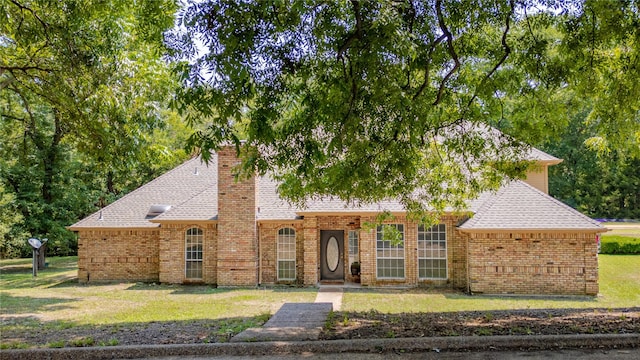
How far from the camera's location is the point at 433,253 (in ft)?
61.1

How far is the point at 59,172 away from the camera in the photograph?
27.9m

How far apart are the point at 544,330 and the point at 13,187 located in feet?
102

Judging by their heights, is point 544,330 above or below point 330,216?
below

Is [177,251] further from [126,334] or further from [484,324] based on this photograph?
[484,324]

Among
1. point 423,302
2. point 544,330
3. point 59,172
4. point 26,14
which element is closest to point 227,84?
point 544,330

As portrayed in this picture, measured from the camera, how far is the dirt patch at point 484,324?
25.5 feet

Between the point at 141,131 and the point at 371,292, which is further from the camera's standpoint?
the point at 371,292

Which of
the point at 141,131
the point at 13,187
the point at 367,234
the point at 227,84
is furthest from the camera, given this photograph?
the point at 13,187

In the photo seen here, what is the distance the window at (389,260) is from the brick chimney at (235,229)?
470 cm

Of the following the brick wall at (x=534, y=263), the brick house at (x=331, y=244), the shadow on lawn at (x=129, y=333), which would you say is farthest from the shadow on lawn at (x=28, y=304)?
the brick wall at (x=534, y=263)

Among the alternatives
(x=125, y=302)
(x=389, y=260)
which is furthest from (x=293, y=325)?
(x=389, y=260)

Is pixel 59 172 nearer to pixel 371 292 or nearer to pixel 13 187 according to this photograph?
pixel 13 187

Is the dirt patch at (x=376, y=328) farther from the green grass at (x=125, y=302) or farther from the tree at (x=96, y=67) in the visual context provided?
the tree at (x=96, y=67)

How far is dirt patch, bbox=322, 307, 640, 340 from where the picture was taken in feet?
25.5
